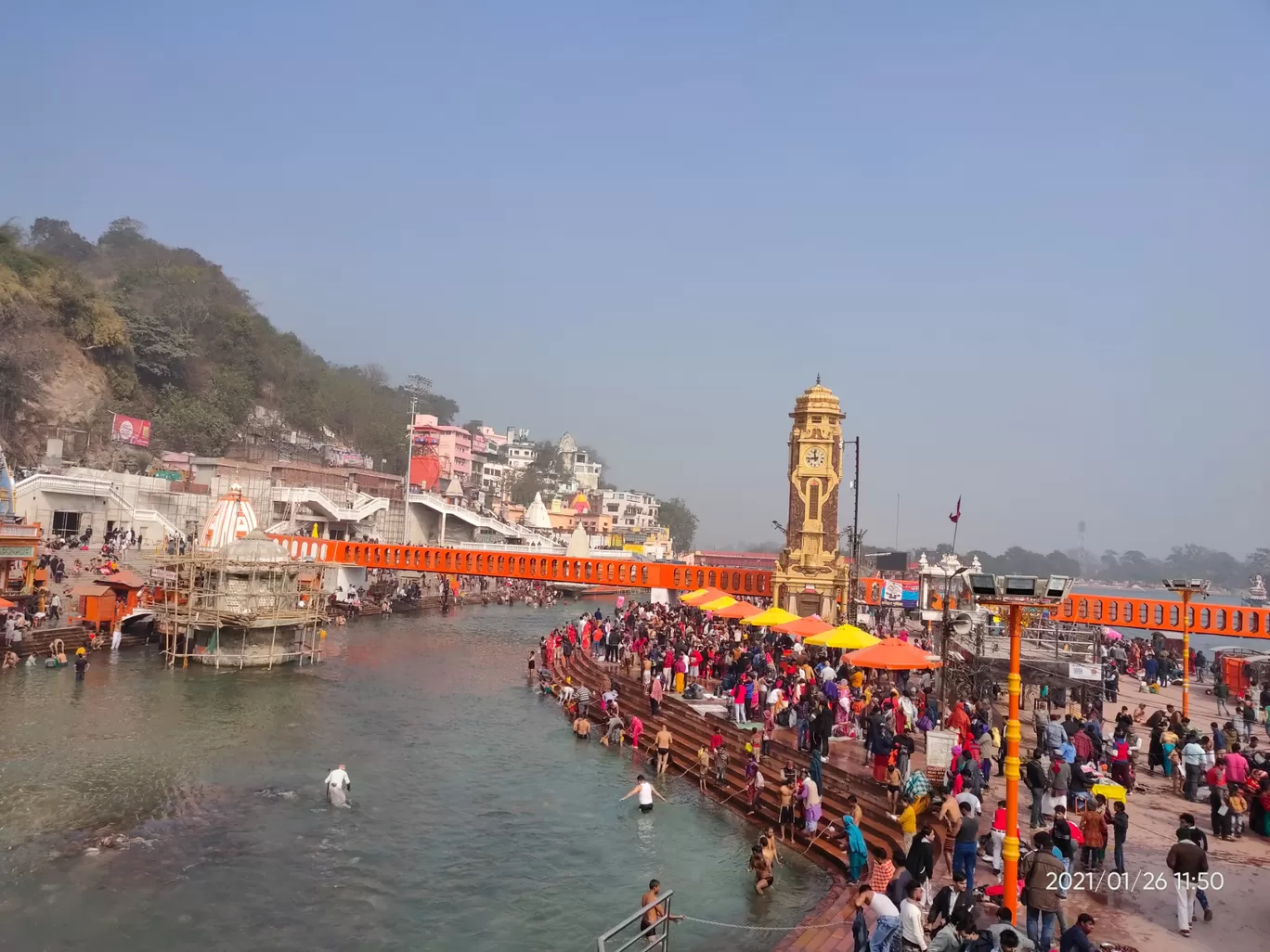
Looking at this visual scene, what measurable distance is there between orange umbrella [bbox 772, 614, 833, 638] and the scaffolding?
18.8 m

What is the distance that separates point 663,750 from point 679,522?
388 ft

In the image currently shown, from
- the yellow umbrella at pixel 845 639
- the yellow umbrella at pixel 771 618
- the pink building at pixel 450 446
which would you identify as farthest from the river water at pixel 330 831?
the pink building at pixel 450 446

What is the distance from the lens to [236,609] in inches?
1228

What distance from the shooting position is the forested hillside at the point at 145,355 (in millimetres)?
55438

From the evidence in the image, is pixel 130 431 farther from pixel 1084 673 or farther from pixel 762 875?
pixel 1084 673

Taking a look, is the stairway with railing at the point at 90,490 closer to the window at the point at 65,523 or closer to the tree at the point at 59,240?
the window at the point at 65,523

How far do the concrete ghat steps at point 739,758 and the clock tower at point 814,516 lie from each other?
9.81 meters

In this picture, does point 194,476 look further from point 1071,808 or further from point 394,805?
point 1071,808

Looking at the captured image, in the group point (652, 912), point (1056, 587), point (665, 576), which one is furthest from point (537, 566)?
point (1056, 587)

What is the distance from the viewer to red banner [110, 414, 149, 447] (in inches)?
2347

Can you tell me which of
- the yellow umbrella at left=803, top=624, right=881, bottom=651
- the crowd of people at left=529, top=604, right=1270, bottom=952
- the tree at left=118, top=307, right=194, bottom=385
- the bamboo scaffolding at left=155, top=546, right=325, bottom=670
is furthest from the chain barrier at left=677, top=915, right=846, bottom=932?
the tree at left=118, top=307, right=194, bottom=385

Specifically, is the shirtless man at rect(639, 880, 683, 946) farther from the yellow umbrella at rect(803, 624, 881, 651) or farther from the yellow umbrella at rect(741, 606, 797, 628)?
the yellow umbrella at rect(741, 606, 797, 628)

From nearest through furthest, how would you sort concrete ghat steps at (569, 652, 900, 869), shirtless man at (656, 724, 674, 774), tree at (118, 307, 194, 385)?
concrete ghat steps at (569, 652, 900, 869) < shirtless man at (656, 724, 674, 774) < tree at (118, 307, 194, 385)

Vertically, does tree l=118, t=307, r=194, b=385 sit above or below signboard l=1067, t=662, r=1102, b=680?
above
